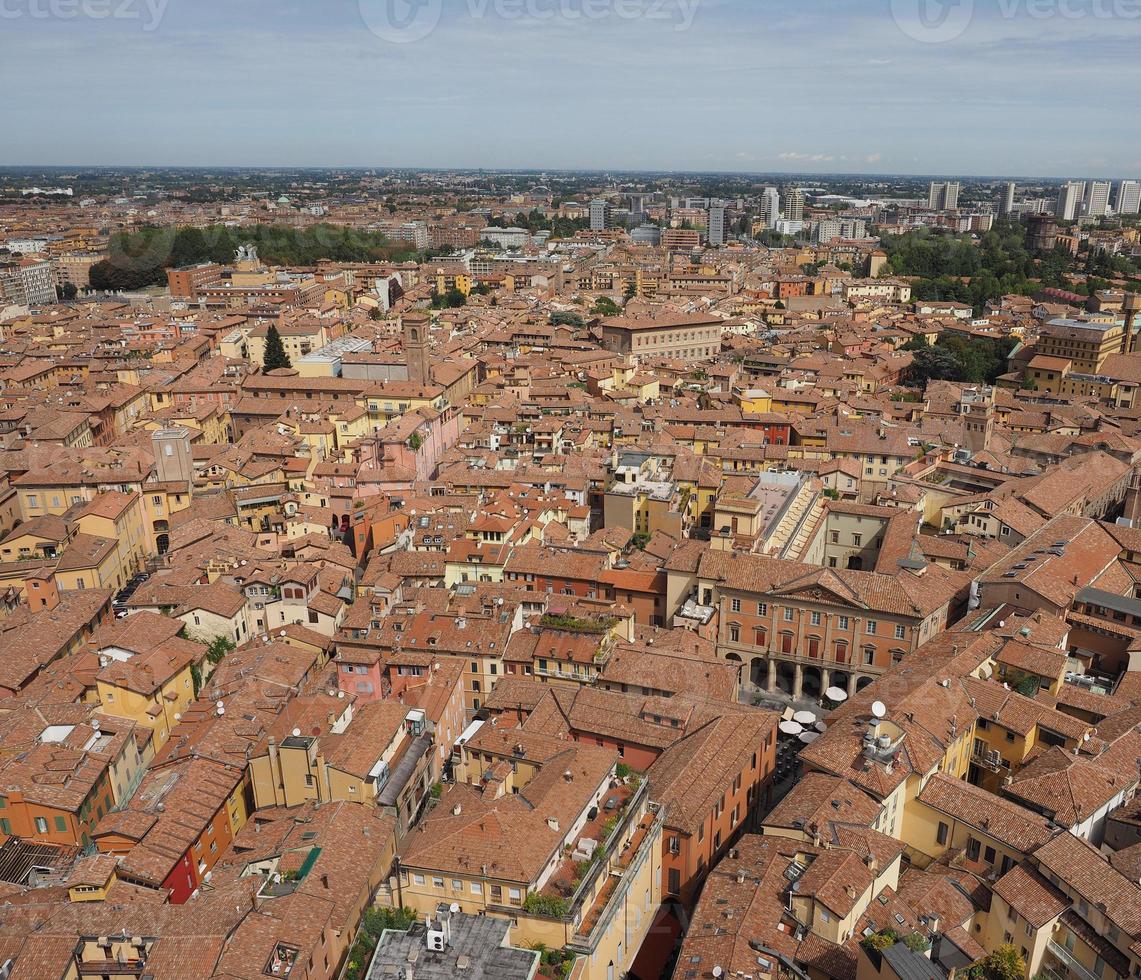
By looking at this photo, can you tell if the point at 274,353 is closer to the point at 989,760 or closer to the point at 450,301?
the point at 450,301

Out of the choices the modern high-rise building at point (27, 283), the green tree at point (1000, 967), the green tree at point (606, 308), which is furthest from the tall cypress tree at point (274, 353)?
the green tree at point (1000, 967)

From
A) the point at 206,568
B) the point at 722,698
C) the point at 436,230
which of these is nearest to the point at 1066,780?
the point at 722,698

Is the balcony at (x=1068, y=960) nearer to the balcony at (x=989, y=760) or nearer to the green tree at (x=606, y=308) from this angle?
the balcony at (x=989, y=760)

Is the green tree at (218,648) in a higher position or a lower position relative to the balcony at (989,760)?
lower

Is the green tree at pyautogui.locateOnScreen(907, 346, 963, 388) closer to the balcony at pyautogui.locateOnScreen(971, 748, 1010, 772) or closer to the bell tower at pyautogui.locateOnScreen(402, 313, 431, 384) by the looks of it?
the bell tower at pyautogui.locateOnScreen(402, 313, 431, 384)

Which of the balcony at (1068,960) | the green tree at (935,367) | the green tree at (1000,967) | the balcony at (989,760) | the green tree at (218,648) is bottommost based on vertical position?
the green tree at (218,648)

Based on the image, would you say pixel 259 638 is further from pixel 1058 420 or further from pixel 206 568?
pixel 1058 420

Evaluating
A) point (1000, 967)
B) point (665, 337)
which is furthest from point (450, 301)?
point (1000, 967)

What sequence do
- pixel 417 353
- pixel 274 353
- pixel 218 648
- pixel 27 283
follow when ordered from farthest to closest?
1. pixel 27 283
2. pixel 274 353
3. pixel 417 353
4. pixel 218 648
